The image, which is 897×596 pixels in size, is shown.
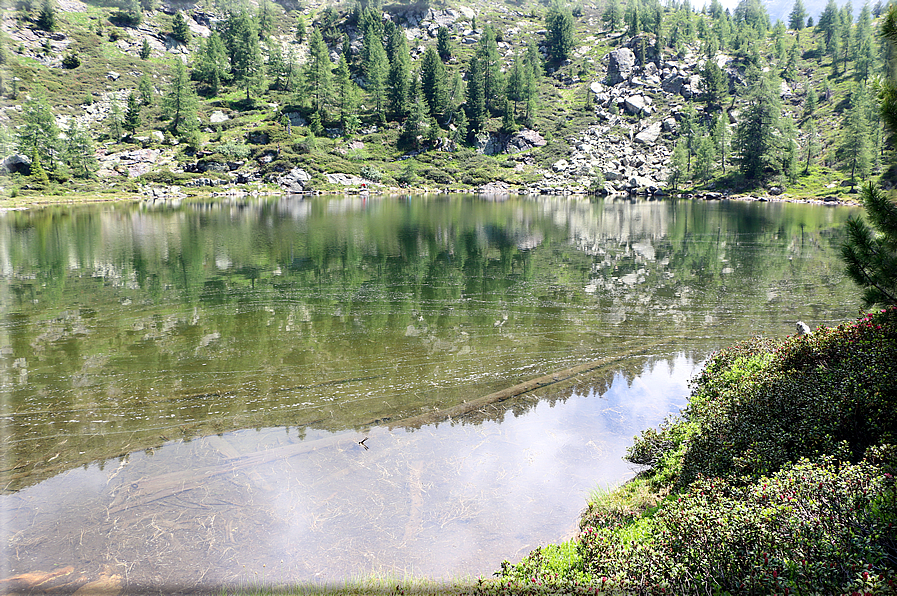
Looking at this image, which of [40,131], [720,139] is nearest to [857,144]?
[720,139]

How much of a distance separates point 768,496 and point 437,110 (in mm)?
155003

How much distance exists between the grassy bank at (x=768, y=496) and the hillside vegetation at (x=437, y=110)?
326 ft

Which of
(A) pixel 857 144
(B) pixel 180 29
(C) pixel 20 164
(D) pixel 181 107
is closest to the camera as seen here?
(C) pixel 20 164

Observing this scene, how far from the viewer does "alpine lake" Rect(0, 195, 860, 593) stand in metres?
7.68

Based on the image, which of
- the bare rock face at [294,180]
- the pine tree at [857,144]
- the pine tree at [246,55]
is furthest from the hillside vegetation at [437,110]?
the pine tree at [246,55]

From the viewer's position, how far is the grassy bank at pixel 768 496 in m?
4.77

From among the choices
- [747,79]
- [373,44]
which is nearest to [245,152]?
[373,44]

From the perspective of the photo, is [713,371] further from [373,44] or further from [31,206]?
[373,44]

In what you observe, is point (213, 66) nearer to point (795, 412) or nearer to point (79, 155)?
point (79, 155)

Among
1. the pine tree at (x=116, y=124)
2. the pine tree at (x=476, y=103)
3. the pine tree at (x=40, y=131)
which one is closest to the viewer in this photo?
the pine tree at (x=40, y=131)

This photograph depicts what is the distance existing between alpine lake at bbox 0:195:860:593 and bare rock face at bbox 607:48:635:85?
159786 millimetres

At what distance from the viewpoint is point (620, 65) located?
561 feet

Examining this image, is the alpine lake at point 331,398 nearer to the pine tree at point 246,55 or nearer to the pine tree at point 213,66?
the pine tree at point 246,55

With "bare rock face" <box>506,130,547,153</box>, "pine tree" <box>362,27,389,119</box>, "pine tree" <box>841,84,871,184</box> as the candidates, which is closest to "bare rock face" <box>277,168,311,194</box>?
"pine tree" <box>362,27,389,119</box>
